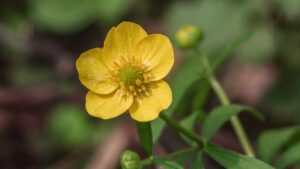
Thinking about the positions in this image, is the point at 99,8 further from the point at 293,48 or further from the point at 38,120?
the point at 293,48

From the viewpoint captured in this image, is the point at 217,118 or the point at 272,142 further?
the point at 272,142

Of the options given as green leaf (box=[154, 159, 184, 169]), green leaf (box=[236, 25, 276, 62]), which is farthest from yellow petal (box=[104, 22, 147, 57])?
green leaf (box=[236, 25, 276, 62])

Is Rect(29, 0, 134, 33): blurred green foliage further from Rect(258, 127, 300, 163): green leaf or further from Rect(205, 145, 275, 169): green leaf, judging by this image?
Rect(205, 145, 275, 169): green leaf

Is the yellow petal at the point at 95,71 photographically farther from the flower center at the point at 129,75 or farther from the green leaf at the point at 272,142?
the green leaf at the point at 272,142

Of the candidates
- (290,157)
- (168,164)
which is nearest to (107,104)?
(168,164)

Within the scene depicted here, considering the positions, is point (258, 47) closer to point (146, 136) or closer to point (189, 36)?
point (189, 36)

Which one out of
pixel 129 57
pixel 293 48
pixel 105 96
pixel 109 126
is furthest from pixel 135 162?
pixel 293 48

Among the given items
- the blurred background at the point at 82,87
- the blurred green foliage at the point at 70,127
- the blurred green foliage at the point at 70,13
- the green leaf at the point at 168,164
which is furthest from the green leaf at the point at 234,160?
the blurred green foliage at the point at 70,13
